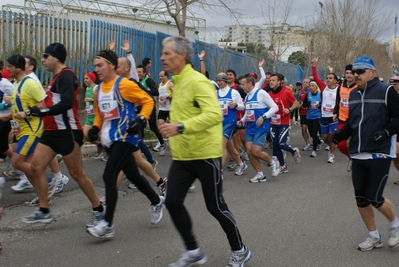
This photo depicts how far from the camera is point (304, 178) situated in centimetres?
945

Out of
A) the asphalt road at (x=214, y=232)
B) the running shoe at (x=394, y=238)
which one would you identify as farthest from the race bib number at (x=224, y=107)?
the running shoe at (x=394, y=238)

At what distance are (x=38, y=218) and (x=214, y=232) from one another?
6.50 ft

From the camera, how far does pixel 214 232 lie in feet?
18.7

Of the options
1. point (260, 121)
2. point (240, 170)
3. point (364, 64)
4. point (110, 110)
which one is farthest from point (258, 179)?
point (110, 110)

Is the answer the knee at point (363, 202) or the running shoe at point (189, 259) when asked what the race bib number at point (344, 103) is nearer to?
the knee at point (363, 202)

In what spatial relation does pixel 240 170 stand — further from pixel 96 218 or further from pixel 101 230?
pixel 101 230

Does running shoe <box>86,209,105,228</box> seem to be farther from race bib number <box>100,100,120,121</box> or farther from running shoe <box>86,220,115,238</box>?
race bib number <box>100,100,120,121</box>

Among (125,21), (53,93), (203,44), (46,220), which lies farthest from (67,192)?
(125,21)

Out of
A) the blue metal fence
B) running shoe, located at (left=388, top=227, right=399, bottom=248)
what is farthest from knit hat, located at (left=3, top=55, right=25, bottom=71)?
the blue metal fence

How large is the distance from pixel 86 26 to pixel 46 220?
9842mm

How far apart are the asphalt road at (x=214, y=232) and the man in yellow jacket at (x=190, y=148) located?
574 millimetres

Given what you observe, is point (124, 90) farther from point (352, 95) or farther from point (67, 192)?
point (67, 192)

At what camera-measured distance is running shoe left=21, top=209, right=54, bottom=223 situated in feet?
18.7

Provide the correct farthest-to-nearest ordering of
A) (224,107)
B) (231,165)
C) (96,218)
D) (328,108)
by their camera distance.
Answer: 1. (328,108)
2. (231,165)
3. (224,107)
4. (96,218)
